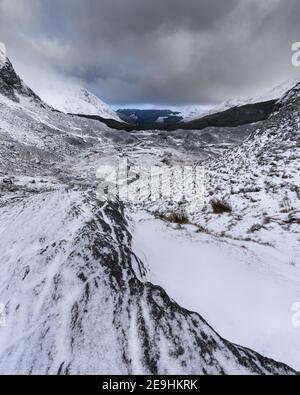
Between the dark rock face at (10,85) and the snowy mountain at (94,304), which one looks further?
the dark rock face at (10,85)

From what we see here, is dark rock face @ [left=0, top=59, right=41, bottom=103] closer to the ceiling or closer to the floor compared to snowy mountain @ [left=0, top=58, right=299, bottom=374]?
closer to the ceiling

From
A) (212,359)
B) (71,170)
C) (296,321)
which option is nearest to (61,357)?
(212,359)

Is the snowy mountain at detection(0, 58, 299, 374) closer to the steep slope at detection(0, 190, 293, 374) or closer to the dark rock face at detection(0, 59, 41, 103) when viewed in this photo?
the steep slope at detection(0, 190, 293, 374)

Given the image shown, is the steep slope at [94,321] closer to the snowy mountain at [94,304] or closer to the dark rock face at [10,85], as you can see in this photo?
the snowy mountain at [94,304]

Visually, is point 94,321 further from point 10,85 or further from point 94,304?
point 10,85

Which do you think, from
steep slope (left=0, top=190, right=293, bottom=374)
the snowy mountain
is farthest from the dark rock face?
steep slope (left=0, top=190, right=293, bottom=374)

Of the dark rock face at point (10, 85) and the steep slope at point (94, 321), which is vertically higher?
the dark rock face at point (10, 85)

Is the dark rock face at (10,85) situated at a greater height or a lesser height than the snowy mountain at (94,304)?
greater

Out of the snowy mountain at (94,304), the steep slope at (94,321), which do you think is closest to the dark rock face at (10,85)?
the snowy mountain at (94,304)

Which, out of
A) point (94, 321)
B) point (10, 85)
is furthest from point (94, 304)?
point (10, 85)
